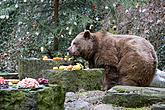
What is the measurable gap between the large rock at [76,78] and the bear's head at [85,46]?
2.60 ft

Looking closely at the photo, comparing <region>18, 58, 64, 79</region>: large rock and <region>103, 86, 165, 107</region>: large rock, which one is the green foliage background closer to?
<region>18, 58, 64, 79</region>: large rock

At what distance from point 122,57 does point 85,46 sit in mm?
898

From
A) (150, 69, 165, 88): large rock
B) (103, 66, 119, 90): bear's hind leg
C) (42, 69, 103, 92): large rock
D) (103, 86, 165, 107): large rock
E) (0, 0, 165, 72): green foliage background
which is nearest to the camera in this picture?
(103, 86, 165, 107): large rock

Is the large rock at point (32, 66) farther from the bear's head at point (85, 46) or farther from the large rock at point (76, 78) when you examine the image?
the large rock at point (76, 78)

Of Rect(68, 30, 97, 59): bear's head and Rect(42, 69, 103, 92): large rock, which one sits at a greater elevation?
Rect(68, 30, 97, 59): bear's head

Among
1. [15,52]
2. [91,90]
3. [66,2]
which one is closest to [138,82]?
[91,90]

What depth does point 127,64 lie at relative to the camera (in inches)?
314

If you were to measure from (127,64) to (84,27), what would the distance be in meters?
3.59

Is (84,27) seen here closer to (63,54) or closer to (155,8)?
(63,54)

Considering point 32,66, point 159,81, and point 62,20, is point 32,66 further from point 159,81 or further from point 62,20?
point 62,20

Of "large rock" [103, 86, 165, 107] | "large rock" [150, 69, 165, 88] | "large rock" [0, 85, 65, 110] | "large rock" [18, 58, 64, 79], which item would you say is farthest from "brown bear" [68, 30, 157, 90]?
"large rock" [0, 85, 65, 110]

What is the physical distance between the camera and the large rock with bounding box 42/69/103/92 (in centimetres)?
763

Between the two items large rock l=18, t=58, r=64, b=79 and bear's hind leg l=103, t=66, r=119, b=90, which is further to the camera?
large rock l=18, t=58, r=64, b=79

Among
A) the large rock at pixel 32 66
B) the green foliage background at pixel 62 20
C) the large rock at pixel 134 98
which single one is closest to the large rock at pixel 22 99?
the large rock at pixel 134 98
